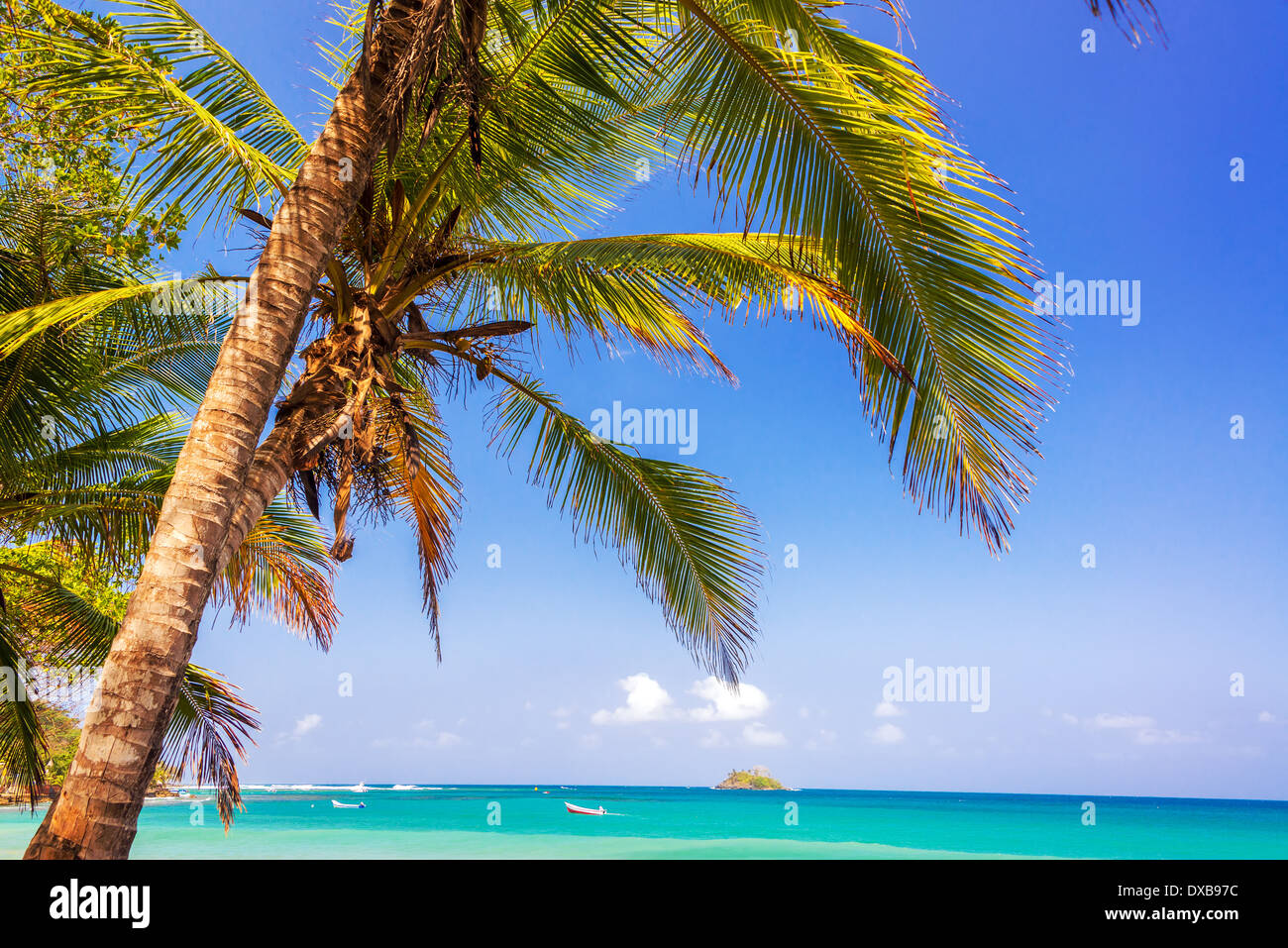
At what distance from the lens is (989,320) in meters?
3.39

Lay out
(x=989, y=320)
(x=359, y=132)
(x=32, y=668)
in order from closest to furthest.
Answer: (x=989, y=320) < (x=359, y=132) < (x=32, y=668)

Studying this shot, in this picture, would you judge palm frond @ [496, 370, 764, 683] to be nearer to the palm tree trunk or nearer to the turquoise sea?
the palm tree trunk

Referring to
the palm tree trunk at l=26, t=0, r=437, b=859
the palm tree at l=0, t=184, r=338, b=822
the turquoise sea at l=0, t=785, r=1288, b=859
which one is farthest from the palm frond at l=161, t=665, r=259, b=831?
the turquoise sea at l=0, t=785, r=1288, b=859

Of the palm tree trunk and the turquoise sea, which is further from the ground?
the palm tree trunk

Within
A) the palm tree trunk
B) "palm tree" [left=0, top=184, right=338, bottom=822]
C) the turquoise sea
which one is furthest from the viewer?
the turquoise sea

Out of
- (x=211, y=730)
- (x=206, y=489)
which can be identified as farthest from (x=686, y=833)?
(x=206, y=489)

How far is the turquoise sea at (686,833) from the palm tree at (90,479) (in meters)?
15.7

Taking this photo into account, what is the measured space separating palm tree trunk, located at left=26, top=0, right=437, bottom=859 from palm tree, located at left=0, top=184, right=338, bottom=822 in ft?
5.83

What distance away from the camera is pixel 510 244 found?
5.00m

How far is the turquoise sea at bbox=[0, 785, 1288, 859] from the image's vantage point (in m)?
29.1
